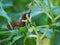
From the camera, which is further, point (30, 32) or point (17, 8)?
point (17, 8)

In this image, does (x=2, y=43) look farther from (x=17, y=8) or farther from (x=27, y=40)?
(x=17, y=8)

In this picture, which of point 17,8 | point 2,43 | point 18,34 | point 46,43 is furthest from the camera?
point 17,8

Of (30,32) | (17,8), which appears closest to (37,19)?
(30,32)

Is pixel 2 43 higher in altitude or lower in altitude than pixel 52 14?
lower

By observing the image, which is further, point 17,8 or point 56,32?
point 17,8

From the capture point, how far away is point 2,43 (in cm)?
81

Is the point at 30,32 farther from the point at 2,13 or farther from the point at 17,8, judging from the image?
the point at 17,8

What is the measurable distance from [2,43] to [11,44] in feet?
0.38

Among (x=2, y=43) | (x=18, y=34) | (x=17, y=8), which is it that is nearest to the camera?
(x=18, y=34)

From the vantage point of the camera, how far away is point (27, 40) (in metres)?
0.67

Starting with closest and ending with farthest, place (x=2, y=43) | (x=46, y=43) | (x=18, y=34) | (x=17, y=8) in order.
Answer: (x=46, y=43), (x=18, y=34), (x=2, y=43), (x=17, y=8)

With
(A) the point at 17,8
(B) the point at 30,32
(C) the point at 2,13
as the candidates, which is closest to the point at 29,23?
(B) the point at 30,32

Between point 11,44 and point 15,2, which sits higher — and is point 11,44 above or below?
below

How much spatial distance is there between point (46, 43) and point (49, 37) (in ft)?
0.09
